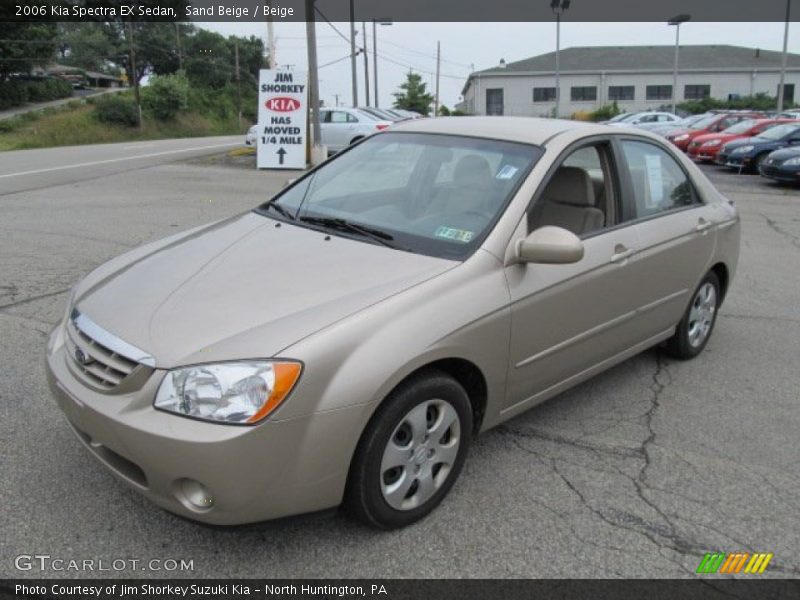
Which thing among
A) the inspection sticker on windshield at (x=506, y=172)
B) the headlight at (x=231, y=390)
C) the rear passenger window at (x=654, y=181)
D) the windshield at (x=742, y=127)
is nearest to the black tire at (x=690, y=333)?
the rear passenger window at (x=654, y=181)

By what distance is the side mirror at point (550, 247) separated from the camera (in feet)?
9.95

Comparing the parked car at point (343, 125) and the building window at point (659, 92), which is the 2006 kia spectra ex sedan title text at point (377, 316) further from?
the building window at point (659, 92)

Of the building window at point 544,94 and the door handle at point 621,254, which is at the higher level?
the building window at point 544,94

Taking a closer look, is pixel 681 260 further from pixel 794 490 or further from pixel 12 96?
pixel 12 96

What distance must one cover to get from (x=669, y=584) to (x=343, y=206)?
7.57ft

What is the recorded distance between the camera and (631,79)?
5866 cm

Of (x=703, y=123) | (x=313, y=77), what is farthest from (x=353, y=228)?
(x=703, y=123)

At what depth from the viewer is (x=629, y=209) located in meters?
3.98

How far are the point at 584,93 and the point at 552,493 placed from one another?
61002 millimetres

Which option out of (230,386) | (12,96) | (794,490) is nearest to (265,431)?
(230,386)

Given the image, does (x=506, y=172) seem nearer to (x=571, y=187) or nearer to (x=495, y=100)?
(x=571, y=187)

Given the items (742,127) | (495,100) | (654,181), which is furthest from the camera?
(495,100)

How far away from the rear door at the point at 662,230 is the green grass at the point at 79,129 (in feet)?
109

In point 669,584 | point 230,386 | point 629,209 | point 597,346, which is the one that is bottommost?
point 669,584
